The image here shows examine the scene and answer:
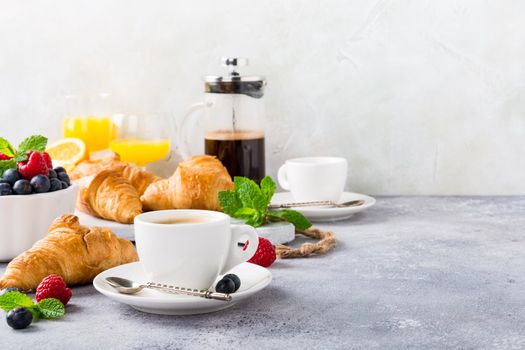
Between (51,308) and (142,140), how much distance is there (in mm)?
959

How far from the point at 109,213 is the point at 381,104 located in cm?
82

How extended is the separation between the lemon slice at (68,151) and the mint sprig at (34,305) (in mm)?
887

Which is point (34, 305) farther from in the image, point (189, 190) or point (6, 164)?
point (189, 190)

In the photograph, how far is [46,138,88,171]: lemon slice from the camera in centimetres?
192

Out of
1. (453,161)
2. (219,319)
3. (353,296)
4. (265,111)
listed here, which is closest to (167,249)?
(219,319)

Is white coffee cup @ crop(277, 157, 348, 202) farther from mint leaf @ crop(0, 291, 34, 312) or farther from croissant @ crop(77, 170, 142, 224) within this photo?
mint leaf @ crop(0, 291, 34, 312)

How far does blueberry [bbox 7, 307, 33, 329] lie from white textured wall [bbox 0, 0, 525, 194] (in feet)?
3.80

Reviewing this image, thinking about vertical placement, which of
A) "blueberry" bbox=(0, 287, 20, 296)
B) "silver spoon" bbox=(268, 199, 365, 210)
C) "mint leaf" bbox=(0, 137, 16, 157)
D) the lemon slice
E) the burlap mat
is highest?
"mint leaf" bbox=(0, 137, 16, 157)

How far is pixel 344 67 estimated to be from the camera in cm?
205

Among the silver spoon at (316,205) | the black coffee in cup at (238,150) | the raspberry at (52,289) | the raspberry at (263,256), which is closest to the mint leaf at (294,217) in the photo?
the silver spoon at (316,205)

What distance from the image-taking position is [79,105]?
6.75 feet

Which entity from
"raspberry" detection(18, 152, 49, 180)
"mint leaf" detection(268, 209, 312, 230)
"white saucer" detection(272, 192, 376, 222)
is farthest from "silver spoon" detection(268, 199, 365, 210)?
"raspberry" detection(18, 152, 49, 180)

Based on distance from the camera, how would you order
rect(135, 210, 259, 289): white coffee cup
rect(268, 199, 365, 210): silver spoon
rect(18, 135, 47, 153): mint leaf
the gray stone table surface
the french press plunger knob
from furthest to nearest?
the french press plunger knob
rect(268, 199, 365, 210): silver spoon
rect(18, 135, 47, 153): mint leaf
rect(135, 210, 259, 289): white coffee cup
the gray stone table surface

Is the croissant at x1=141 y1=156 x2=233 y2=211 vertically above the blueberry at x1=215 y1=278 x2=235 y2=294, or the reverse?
the croissant at x1=141 y1=156 x2=233 y2=211
